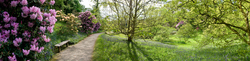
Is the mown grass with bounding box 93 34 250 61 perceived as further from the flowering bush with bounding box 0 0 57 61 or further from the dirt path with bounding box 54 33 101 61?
the flowering bush with bounding box 0 0 57 61

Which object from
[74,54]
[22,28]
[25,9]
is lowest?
[74,54]

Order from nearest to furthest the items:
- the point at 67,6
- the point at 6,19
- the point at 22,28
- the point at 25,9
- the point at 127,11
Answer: the point at 6,19 < the point at 25,9 < the point at 22,28 < the point at 127,11 < the point at 67,6

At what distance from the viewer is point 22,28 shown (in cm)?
410

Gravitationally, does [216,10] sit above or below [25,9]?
below

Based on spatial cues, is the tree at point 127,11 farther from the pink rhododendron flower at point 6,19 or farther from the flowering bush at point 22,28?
the pink rhododendron flower at point 6,19

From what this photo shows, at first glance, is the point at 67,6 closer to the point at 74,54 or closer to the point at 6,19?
the point at 74,54

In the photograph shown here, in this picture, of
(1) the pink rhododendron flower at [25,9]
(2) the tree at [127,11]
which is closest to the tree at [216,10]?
(2) the tree at [127,11]

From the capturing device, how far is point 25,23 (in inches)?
164

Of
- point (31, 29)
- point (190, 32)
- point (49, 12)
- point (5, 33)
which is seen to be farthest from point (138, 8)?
point (5, 33)

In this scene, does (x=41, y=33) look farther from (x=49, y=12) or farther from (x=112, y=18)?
(x=112, y=18)

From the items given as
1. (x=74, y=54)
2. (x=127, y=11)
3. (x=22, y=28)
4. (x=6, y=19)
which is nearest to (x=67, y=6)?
(x=127, y=11)

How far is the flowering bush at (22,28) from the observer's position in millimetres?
3801

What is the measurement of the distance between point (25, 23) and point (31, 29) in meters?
0.27

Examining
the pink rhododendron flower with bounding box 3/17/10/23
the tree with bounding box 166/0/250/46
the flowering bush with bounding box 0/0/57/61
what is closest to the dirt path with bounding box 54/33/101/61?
the flowering bush with bounding box 0/0/57/61
